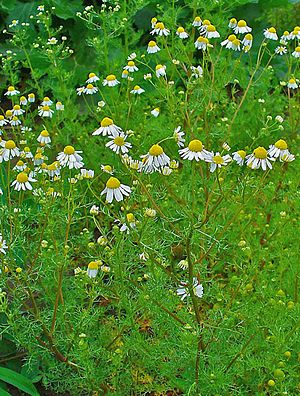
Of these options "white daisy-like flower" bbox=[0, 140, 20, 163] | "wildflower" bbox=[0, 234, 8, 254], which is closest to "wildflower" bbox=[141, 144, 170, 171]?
"wildflower" bbox=[0, 234, 8, 254]

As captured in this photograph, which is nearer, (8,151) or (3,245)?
(3,245)

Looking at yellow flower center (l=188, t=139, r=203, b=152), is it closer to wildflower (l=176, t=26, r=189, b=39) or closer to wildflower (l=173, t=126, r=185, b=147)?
wildflower (l=173, t=126, r=185, b=147)

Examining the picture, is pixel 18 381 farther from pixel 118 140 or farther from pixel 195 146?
pixel 195 146

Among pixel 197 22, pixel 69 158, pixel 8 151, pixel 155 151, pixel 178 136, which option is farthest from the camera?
pixel 197 22

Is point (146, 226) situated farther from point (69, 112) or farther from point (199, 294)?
point (69, 112)

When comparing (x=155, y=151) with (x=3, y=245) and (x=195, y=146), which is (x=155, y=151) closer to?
(x=195, y=146)

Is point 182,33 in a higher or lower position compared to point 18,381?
higher

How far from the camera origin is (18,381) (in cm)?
234

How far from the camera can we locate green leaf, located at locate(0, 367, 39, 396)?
2.29 metres

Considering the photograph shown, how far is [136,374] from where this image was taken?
2391 millimetres

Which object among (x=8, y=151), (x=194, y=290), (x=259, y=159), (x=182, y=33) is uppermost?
(x=182, y=33)

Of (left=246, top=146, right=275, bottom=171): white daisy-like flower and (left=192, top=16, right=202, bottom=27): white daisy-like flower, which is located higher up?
(left=192, top=16, right=202, bottom=27): white daisy-like flower

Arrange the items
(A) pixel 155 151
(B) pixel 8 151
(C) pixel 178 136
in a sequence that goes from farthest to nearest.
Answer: (B) pixel 8 151
(C) pixel 178 136
(A) pixel 155 151

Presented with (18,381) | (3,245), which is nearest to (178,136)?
(3,245)
